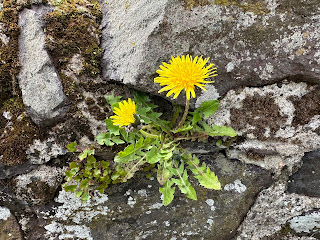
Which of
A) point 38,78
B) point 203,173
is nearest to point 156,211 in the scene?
point 203,173

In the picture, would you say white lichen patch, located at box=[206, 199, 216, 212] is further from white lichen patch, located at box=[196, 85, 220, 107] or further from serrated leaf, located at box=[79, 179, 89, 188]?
serrated leaf, located at box=[79, 179, 89, 188]

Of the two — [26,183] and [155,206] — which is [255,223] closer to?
[155,206]

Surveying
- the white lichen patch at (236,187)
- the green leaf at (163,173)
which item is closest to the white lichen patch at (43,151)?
the green leaf at (163,173)

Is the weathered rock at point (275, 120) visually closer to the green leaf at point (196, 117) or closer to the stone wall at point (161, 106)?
the stone wall at point (161, 106)

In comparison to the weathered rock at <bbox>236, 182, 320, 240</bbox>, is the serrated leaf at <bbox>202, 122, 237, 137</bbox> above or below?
above

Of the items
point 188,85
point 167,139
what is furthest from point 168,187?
point 188,85

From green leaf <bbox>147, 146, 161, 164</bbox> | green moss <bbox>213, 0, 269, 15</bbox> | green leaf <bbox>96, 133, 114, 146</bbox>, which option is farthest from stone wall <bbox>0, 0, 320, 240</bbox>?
green leaf <bbox>147, 146, 161, 164</bbox>
